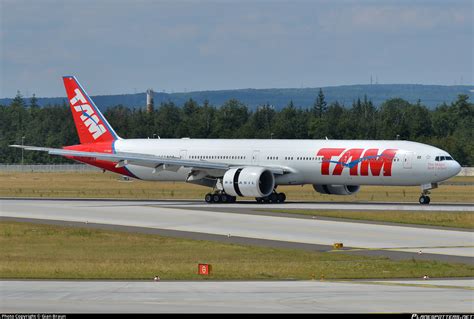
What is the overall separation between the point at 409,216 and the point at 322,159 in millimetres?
13423

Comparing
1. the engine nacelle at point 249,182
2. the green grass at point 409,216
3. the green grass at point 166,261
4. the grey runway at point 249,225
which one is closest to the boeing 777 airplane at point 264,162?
the engine nacelle at point 249,182

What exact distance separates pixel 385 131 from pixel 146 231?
10424 cm

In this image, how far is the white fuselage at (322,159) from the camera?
6850cm

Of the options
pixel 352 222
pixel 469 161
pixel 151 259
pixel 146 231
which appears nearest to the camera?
pixel 151 259

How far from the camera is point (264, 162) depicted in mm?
74000

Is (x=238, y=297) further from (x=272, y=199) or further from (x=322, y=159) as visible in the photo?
(x=272, y=199)

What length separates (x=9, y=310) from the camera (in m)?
25.1

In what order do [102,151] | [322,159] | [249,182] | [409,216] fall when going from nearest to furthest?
[409,216] < [249,182] < [322,159] < [102,151]

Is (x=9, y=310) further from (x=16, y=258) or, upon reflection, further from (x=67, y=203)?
(x=67, y=203)

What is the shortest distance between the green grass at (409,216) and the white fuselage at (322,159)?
7612 millimetres

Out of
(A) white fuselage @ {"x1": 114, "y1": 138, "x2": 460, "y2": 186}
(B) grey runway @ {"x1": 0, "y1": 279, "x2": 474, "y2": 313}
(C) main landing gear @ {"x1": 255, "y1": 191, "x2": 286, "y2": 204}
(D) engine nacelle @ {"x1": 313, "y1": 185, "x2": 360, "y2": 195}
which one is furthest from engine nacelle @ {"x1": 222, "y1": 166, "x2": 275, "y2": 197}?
(B) grey runway @ {"x1": 0, "y1": 279, "x2": 474, "y2": 313}

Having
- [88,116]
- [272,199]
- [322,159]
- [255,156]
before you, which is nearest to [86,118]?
[88,116]

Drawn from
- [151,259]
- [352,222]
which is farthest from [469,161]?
[151,259]

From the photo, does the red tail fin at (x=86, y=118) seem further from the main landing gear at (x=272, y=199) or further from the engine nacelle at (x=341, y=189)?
the engine nacelle at (x=341, y=189)
